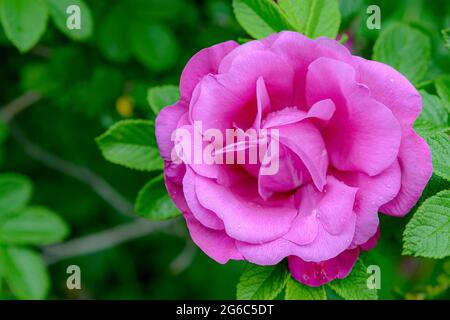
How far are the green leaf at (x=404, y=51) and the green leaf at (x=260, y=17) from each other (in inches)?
10.9

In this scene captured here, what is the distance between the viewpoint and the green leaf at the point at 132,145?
1453mm

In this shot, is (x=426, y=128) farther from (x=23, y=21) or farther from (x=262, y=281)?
(x=23, y=21)

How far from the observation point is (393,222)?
1.37 metres

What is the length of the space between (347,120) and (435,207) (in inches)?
8.2

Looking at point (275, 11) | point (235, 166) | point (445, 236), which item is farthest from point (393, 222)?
point (275, 11)

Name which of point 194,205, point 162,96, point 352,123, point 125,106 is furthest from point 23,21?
point 352,123

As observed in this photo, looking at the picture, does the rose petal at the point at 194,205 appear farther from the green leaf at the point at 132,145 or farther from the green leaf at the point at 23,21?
the green leaf at the point at 23,21

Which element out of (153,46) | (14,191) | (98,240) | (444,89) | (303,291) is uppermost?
(153,46)

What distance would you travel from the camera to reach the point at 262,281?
126 centimetres

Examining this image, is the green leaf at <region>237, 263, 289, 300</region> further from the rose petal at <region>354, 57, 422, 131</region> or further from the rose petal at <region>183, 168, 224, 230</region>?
the rose petal at <region>354, 57, 422, 131</region>

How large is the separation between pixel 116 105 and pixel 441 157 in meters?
1.29

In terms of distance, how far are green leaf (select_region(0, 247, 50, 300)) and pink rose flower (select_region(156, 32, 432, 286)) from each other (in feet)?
2.48

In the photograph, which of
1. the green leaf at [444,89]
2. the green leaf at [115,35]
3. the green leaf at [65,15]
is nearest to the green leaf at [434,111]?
the green leaf at [444,89]

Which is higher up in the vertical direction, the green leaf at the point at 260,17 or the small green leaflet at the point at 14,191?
the green leaf at the point at 260,17
